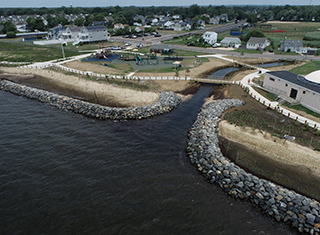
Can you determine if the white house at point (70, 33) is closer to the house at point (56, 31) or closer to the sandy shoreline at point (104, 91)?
the house at point (56, 31)

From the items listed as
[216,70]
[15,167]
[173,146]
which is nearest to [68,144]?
[15,167]

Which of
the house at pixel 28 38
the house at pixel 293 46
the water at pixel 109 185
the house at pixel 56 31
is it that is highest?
the house at pixel 56 31

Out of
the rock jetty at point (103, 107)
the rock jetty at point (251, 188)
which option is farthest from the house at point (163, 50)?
the rock jetty at point (251, 188)

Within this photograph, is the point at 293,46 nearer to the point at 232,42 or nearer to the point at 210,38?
the point at 232,42

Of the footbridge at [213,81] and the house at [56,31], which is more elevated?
the house at [56,31]

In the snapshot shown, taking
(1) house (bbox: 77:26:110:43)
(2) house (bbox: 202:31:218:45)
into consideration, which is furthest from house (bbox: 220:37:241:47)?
(1) house (bbox: 77:26:110:43)

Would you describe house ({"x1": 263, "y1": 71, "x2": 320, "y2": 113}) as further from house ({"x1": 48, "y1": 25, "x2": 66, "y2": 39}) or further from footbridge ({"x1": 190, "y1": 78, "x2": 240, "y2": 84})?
house ({"x1": 48, "y1": 25, "x2": 66, "y2": 39})

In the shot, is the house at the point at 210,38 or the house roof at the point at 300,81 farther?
the house at the point at 210,38
